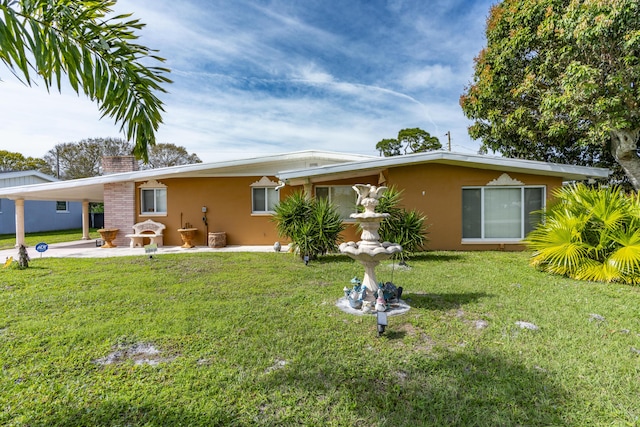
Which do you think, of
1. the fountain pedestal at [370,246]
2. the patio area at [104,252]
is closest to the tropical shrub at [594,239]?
the fountain pedestal at [370,246]

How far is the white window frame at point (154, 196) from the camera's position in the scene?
1257cm

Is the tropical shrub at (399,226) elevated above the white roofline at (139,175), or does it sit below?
below

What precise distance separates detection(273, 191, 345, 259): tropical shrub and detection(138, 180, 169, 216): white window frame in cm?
594

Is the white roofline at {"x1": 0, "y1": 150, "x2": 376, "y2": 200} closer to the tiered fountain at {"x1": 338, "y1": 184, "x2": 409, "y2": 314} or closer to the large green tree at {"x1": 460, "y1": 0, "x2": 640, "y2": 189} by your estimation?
the tiered fountain at {"x1": 338, "y1": 184, "x2": 409, "y2": 314}

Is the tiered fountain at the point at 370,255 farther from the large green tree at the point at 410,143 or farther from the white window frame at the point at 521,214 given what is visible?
the large green tree at the point at 410,143

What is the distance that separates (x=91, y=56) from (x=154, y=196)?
11.0 m

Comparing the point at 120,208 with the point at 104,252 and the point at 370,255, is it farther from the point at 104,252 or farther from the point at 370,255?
the point at 370,255

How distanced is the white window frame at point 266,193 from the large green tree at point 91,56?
8932mm

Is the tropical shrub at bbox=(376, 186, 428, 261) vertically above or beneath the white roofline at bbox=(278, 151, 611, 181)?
beneath

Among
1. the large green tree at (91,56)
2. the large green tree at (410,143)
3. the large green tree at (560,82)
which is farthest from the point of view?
the large green tree at (410,143)

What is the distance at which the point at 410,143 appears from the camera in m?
34.2

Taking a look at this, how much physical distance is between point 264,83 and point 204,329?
1298 centimetres

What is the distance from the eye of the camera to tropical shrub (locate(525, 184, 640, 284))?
6152 mm

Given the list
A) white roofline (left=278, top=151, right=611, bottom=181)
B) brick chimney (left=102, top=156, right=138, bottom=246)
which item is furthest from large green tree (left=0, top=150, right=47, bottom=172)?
white roofline (left=278, top=151, right=611, bottom=181)
